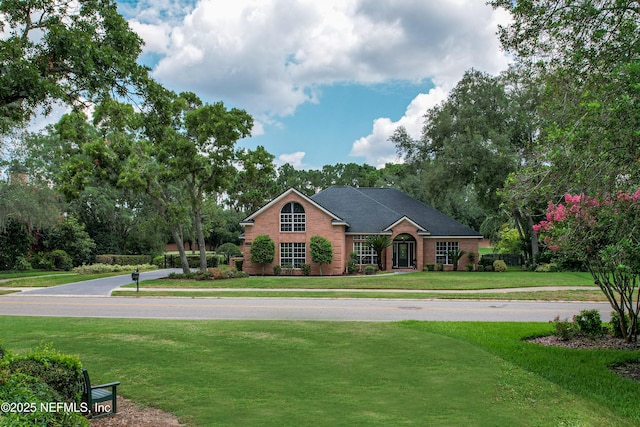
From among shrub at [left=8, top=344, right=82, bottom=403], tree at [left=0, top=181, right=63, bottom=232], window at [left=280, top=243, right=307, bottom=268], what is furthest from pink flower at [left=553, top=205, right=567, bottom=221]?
tree at [left=0, top=181, right=63, bottom=232]

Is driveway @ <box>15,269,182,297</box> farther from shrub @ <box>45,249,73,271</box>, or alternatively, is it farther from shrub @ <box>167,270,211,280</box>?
shrub @ <box>45,249,73,271</box>

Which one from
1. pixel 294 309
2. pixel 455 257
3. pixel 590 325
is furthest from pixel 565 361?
pixel 455 257

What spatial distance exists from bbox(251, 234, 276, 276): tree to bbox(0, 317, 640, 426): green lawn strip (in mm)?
21440

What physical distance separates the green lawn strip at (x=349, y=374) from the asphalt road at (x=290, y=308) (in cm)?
256

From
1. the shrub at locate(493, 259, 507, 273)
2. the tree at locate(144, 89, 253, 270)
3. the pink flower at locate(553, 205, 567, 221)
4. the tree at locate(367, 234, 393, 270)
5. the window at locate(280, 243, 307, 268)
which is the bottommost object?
the shrub at locate(493, 259, 507, 273)

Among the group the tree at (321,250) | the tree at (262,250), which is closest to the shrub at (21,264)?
the tree at (262,250)

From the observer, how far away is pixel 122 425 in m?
6.14

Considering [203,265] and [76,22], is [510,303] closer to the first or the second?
[76,22]

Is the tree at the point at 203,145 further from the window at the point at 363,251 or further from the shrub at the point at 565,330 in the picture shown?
the shrub at the point at 565,330

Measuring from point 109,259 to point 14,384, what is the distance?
43.1 metres

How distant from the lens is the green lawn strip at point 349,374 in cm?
662

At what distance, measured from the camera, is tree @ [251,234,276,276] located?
Answer: 34750 millimetres

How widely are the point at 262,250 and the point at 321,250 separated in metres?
4.12

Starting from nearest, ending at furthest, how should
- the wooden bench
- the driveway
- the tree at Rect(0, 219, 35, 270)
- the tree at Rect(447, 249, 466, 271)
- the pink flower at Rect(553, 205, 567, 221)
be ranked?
the wooden bench
the pink flower at Rect(553, 205, 567, 221)
the driveway
the tree at Rect(447, 249, 466, 271)
the tree at Rect(0, 219, 35, 270)
